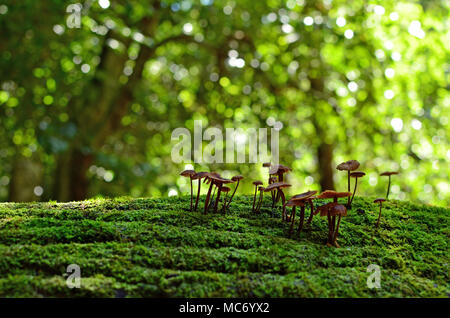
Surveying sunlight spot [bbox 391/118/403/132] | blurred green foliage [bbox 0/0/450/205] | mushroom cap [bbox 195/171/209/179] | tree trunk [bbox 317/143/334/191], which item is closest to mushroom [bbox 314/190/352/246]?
mushroom cap [bbox 195/171/209/179]

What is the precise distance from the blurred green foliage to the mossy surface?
4.29 m

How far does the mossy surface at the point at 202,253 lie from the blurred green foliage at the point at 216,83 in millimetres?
4289

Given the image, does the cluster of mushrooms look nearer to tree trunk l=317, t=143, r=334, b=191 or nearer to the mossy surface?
the mossy surface

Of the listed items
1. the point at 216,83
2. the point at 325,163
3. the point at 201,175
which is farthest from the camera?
the point at 325,163

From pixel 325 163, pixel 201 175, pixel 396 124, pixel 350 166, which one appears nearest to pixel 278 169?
pixel 350 166

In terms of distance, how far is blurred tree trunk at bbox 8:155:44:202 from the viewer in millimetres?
9836

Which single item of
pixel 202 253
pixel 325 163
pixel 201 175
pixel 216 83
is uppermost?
pixel 216 83

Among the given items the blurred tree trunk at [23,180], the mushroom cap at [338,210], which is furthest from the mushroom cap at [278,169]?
the blurred tree trunk at [23,180]

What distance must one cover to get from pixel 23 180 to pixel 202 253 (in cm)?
920

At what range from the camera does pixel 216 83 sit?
924 cm

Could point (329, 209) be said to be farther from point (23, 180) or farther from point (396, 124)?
point (23, 180)

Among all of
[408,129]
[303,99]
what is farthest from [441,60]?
[303,99]

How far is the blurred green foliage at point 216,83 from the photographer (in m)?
7.62

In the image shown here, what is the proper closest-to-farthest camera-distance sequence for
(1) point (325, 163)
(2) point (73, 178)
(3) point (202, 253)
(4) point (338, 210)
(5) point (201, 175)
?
(3) point (202, 253), (4) point (338, 210), (5) point (201, 175), (2) point (73, 178), (1) point (325, 163)
